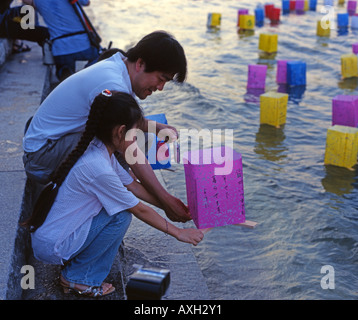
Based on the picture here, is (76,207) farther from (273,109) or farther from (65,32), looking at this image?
(273,109)

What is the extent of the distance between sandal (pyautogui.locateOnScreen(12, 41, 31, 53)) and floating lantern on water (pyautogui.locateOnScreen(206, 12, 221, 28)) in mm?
5889

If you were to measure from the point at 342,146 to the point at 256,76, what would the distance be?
293 centimetres

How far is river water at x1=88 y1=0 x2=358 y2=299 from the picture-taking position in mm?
3266

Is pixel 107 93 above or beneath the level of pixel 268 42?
above

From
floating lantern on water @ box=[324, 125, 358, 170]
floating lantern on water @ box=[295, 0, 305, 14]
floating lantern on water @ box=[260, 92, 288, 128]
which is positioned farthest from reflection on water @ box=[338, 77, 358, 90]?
floating lantern on water @ box=[295, 0, 305, 14]

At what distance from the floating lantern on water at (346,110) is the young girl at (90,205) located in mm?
3684

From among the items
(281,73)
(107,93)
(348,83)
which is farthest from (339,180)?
(348,83)

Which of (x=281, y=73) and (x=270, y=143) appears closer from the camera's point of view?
(x=270, y=143)

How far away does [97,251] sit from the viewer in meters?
2.52

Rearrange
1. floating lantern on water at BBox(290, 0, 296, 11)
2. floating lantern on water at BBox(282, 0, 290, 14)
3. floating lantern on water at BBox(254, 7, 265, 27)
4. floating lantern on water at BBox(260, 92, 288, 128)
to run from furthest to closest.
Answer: floating lantern on water at BBox(290, 0, 296, 11)
floating lantern on water at BBox(282, 0, 290, 14)
floating lantern on water at BBox(254, 7, 265, 27)
floating lantern on water at BBox(260, 92, 288, 128)

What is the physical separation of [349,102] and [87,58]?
286cm

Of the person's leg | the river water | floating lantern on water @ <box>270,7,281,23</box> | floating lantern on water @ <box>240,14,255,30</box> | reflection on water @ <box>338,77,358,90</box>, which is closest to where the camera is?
the person's leg

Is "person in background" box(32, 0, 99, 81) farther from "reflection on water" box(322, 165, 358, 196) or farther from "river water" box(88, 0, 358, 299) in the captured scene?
"reflection on water" box(322, 165, 358, 196)
